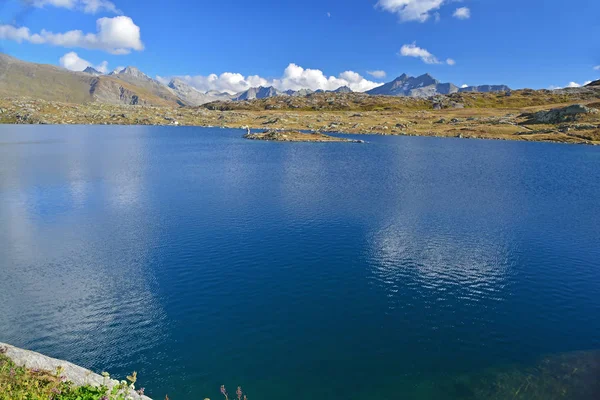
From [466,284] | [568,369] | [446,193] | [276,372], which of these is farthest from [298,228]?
[446,193]

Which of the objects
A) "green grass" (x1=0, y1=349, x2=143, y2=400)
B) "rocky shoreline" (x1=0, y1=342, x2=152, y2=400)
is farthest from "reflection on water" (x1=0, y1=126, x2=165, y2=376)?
"green grass" (x1=0, y1=349, x2=143, y2=400)

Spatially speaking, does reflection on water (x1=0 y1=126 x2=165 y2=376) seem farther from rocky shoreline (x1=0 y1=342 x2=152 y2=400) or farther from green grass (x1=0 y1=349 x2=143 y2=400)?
green grass (x1=0 y1=349 x2=143 y2=400)

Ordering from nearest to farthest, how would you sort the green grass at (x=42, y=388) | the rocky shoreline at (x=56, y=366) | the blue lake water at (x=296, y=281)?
1. the green grass at (x=42, y=388)
2. the rocky shoreline at (x=56, y=366)
3. the blue lake water at (x=296, y=281)

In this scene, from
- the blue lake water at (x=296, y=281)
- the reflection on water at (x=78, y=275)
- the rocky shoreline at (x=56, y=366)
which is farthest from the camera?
the reflection on water at (x=78, y=275)

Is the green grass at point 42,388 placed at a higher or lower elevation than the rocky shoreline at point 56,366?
higher

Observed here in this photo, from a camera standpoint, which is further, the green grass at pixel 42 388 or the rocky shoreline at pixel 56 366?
the rocky shoreline at pixel 56 366

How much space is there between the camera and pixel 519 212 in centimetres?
6806

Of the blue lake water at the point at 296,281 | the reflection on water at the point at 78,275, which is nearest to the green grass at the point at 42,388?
the blue lake water at the point at 296,281

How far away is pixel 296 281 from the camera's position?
133 feet

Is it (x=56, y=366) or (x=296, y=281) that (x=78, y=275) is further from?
(x=296, y=281)

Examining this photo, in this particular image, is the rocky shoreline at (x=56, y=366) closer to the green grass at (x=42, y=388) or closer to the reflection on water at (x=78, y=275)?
the green grass at (x=42, y=388)

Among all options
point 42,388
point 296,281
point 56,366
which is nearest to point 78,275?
point 56,366

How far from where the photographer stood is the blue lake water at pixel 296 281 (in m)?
27.7

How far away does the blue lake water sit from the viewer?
2770cm
